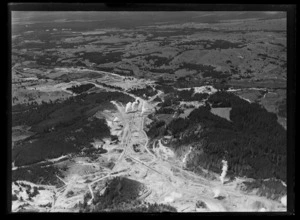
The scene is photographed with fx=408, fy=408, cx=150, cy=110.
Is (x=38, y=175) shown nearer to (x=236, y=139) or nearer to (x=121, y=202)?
(x=121, y=202)

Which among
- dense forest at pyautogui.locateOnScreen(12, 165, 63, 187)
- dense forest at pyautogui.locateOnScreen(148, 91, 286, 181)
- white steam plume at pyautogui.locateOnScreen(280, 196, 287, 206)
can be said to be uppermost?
dense forest at pyautogui.locateOnScreen(148, 91, 286, 181)

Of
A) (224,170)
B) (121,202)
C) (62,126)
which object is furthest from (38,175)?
(224,170)

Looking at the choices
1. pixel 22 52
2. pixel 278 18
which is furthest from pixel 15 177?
pixel 278 18

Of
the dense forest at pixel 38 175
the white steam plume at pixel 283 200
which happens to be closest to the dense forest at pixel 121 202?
the dense forest at pixel 38 175

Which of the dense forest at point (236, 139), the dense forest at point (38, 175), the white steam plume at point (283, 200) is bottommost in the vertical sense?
the white steam plume at point (283, 200)

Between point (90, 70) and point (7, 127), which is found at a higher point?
point (90, 70)

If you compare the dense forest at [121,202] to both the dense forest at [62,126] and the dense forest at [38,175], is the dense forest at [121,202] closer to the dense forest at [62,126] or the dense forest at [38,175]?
the dense forest at [38,175]

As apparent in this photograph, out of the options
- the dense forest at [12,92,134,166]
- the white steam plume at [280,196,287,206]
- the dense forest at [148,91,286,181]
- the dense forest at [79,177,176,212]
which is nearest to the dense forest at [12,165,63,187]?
the dense forest at [12,92,134,166]

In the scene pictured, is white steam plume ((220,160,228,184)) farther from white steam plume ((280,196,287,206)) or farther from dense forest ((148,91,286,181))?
white steam plume ((280,196,287,206))

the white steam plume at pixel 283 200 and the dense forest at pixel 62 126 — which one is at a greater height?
the dense forest at pixel 62 126

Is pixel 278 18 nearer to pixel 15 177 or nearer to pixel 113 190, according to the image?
pixel 113 190

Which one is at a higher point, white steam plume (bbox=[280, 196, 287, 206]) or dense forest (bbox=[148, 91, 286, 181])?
dense forest (bbox=[148, 91, 286, 181])
